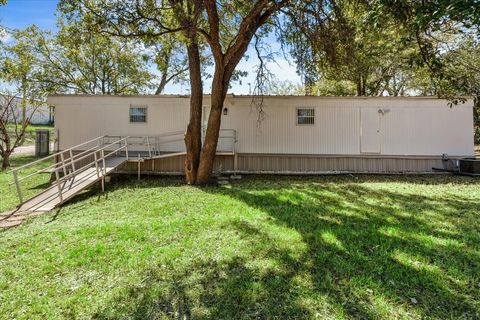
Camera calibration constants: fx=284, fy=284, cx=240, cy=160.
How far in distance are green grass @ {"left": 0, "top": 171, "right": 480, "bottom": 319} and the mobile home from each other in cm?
389

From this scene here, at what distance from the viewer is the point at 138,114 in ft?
34.5

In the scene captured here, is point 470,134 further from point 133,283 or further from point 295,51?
point 133,283

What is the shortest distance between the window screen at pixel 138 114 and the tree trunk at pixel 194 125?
2.66 meters

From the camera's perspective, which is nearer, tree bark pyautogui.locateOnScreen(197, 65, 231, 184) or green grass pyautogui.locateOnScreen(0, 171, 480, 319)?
green grass pyautogui.locateOnScreen(0, 171, 480, 319)

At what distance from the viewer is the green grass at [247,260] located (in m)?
2.79

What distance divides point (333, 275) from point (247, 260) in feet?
3.49

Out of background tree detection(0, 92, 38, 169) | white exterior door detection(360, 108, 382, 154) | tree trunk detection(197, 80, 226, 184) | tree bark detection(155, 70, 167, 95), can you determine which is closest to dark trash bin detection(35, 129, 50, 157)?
background tree detection(0, 92, 38, 169)

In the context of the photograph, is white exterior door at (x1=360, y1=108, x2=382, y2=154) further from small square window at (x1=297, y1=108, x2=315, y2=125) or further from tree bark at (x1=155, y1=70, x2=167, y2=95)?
tree bark at (x1=155, y1=70, x2=167, y2=95)

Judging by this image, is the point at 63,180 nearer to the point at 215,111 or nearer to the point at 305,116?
the point at 215,111

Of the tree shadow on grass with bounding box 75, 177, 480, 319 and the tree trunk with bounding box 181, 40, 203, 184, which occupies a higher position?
the tree trunk with bounding box 181, 40, 203, 184

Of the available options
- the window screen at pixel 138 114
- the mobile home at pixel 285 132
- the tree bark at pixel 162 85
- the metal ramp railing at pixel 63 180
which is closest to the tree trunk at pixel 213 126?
the mobile home at pixel 285 132

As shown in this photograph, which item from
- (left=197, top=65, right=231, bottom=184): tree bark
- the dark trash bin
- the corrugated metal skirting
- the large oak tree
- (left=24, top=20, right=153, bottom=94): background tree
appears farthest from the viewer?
(left=24, top=20, right=153, bottom=94): background tree

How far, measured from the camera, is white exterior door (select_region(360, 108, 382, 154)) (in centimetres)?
1036

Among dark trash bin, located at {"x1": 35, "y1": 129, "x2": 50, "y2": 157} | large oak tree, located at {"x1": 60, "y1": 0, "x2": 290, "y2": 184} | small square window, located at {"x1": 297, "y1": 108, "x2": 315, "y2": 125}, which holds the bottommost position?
dark trash bin, located at {"x1": 35, "y1": 129, "x2": 50, "y2": 157}
